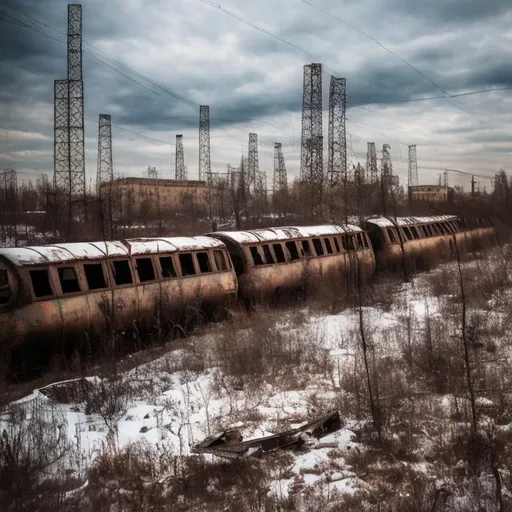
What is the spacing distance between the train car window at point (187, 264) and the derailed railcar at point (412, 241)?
9983 millimetres

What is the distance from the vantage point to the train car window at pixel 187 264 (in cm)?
1299

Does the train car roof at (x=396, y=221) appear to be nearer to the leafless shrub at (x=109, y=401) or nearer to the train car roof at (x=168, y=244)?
the train car roof at (x=168, y=244)

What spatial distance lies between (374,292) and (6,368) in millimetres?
11938

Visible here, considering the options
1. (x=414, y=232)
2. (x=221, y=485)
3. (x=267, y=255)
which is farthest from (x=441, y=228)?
(x=221, y=485)

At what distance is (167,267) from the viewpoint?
12797mm

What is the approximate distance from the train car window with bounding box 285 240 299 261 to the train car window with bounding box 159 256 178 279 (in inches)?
186

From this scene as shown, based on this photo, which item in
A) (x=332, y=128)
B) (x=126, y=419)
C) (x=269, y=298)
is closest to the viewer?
(x=126, y=419)

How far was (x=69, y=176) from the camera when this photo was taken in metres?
30.5

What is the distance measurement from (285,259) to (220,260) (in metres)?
2.70

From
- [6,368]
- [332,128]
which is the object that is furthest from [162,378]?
[332,128]

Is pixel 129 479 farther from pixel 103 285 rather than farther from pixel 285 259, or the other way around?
pixel 285 259

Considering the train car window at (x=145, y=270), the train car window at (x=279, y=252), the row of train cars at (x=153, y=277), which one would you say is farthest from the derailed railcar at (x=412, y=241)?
the train car window at (x=145, y=270)

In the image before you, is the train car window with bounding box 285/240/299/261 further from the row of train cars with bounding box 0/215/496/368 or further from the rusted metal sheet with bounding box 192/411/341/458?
the rusted metal sheet with bounding box 192/411/341/458

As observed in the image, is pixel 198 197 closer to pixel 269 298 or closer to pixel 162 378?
pixel 269 298
